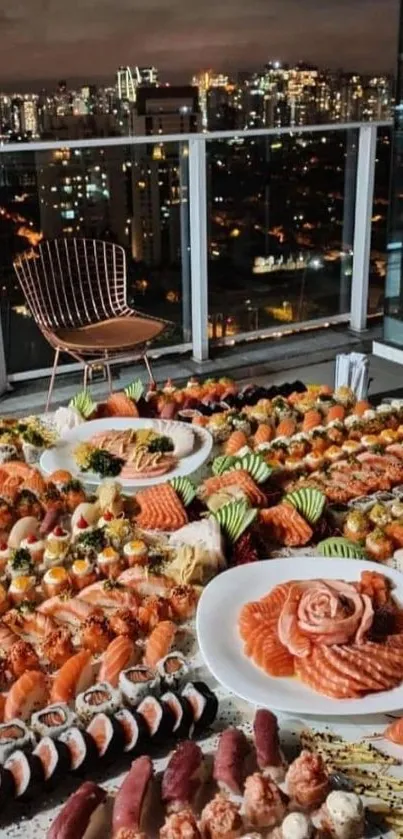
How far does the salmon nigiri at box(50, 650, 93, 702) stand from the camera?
1663 mm

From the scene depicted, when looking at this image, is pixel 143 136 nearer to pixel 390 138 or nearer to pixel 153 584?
pixel 390 138

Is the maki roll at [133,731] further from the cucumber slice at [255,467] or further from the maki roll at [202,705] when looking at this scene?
the cucumber slice at [255,467]

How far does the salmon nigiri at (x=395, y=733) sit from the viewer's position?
5.13ft

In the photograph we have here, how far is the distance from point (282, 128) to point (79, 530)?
12.1ft

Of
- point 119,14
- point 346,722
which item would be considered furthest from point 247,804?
point 119,14

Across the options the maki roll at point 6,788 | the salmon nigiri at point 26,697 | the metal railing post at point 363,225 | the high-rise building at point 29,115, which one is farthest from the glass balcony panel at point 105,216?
the maki roll at point 6,788

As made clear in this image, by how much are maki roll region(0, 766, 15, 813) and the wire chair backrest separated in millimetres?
3008

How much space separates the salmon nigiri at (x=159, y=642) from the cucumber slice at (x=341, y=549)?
1.52 ft

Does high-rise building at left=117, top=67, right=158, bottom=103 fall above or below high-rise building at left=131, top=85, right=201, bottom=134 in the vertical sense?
above

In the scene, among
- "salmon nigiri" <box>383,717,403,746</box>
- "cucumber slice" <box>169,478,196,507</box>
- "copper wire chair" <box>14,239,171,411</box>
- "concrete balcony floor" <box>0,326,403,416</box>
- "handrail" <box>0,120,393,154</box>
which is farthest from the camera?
"concrete balcony floor" <box>0,326,403,416</box>

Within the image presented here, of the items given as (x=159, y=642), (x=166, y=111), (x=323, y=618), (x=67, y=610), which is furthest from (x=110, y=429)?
(x=166, y=111)

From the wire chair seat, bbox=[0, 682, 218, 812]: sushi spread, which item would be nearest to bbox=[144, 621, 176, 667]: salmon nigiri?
bbox=[0, 682, 218, 812]: sushi spread

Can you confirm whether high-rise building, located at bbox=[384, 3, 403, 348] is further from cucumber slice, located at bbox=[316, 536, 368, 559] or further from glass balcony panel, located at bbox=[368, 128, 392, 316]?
cucumber slice, located at bbox=[316, 536, 368, 559]

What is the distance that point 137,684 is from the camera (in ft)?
5.40
